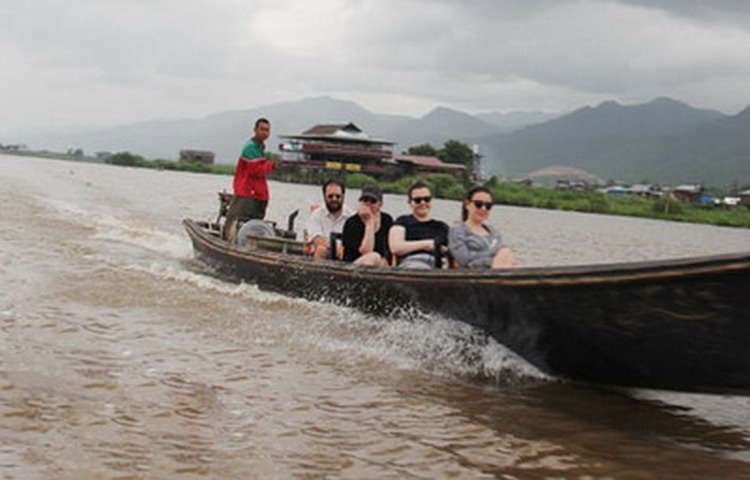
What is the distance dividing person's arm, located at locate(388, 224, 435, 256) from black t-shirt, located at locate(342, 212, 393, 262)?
55cm

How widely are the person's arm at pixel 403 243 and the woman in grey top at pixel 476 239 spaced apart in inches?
17.7

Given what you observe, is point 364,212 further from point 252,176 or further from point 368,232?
point 252,176

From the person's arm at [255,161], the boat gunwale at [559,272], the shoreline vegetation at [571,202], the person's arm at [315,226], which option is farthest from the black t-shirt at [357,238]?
the shoreline vegetation at [571,202]

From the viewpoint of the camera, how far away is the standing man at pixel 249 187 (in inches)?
378

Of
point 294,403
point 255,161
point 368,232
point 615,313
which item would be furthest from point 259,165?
point 615,313

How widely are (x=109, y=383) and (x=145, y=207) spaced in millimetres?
19096

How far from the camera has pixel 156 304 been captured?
24.8 feet

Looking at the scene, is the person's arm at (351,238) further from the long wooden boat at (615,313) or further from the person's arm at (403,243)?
the long wooden boat at (615,313)

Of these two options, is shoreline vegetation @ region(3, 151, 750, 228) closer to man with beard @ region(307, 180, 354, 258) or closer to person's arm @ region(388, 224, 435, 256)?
man with beard @ region(307, 180, 354, 258)

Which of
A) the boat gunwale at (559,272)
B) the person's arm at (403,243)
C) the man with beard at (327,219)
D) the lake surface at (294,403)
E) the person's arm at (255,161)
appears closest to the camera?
the lake surface at (294,403)

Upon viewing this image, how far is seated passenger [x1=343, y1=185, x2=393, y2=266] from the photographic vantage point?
688 cm

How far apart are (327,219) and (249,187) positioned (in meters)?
2.35

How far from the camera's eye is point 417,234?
664cm

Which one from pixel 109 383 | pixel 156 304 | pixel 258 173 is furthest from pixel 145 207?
pixel 109 383
